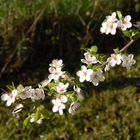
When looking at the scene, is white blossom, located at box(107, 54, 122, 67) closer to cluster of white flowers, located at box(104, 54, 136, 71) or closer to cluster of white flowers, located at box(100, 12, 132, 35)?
cluster of white flowers, located at box(104, 54, 136, 71)

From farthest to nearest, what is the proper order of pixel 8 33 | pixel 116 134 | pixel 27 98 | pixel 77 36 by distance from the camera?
pixel 77 36
pixel 8 33
pixel 116 134
pixel 27 98

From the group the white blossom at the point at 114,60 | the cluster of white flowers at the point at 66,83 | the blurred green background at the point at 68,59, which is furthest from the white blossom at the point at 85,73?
the blurred green background at the point at 68,59

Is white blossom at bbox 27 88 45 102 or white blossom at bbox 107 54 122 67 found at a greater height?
white blossom at bbox 107 54 122 67

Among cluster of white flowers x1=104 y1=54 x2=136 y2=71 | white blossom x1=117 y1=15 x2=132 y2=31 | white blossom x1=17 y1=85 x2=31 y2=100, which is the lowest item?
white blossom x1=17 y1=85 x2=31 y2=100

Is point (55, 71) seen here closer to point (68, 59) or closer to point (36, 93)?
point (36, 93)

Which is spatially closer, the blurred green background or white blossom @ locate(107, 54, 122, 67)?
white blossom @ locate(107, 54, 122, 67)

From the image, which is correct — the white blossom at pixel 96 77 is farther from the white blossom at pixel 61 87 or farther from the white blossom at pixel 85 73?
the white blossom at pixel 61 87

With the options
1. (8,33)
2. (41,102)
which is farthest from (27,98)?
(8,33)

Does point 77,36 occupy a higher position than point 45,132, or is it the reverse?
point 77,36

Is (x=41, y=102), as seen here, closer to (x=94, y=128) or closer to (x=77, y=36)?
(x=94, y=128)

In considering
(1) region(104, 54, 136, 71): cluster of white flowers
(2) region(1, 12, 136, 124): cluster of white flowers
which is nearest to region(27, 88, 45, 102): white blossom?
(2) region(1, 12, 136, 124): cluster of white flowers
